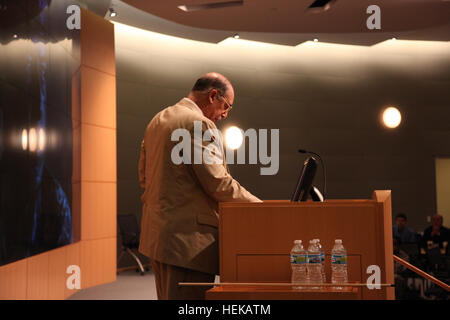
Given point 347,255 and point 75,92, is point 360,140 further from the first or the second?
point 347,255

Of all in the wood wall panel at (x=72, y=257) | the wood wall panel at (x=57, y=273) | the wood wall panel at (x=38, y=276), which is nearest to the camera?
the wood wall panel at (x=38, y=276)

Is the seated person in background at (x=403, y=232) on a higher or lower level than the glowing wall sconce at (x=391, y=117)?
lower

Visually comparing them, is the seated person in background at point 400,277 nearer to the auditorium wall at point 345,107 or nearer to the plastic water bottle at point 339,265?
the auditorium wall at point 345,107

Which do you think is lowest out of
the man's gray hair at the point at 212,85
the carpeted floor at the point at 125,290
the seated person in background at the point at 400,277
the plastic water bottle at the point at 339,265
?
the carpeted floor at the point at 125,290

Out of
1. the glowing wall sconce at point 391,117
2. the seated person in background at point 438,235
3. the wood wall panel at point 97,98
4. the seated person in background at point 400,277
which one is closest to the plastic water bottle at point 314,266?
the seated person in background at point 400,277

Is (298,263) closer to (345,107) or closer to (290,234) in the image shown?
(290,234)

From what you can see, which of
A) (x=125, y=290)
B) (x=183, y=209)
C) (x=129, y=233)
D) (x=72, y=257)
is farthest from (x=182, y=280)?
(x=129, y=233)

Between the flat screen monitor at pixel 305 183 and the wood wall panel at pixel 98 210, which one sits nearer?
the flat screen monitor at pixel 305 183

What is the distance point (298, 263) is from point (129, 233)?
682cm

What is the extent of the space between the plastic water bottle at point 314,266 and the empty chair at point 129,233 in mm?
6659

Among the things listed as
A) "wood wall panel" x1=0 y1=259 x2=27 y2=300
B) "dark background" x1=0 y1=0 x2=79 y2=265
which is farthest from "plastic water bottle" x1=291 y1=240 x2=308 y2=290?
"wood wall panel" x1=0 y1=259 x2=27 y2=300

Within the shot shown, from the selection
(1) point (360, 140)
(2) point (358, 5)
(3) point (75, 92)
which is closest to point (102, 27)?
(3) point (75, 92)

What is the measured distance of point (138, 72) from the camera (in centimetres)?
926

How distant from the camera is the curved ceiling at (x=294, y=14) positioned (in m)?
7.67
